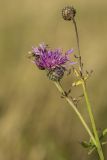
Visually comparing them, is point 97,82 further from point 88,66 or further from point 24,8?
point 24,8

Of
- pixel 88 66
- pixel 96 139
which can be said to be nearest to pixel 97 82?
pixel 88 66

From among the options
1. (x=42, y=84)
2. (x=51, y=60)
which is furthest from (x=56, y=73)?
(x=42, y=84)

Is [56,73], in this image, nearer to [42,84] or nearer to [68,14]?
[68,14]

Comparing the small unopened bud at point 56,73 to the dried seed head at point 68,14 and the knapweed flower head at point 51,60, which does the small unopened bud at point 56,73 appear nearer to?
the knapweed flower head at point 51,60

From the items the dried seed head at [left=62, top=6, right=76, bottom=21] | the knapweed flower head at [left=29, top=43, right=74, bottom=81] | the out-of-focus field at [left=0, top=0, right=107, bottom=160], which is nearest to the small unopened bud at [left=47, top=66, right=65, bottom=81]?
the knapweed flower head at [left=29, top=43, right=74, bottom=81]

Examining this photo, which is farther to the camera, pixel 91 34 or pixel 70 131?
pixel 91 34

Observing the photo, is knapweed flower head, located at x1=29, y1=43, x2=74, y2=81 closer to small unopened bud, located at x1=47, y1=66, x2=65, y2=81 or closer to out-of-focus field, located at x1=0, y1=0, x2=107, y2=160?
small unopened bud, located at x1=47, y1=66, x2=65, y2=81

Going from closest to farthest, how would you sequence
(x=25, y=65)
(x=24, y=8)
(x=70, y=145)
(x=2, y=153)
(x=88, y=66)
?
(x=2, y=153)
(x=70, y=145)
(x=88, y=66)
(x=25, y=65)
(x=24, y=8)
